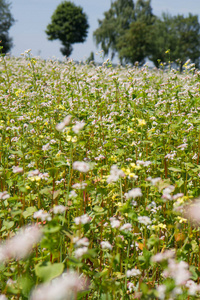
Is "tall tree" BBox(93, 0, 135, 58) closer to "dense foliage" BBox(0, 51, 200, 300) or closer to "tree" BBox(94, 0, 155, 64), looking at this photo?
"tree" BBox(94, 0, 155, 64)

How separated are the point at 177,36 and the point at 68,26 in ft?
65.3

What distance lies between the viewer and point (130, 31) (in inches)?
1980

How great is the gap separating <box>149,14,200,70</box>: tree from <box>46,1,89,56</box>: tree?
45.6ft

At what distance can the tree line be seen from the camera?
50844 millimetres

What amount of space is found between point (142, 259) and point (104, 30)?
195 feet

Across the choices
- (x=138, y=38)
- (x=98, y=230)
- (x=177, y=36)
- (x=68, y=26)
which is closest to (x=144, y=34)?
(x=138, y=38)

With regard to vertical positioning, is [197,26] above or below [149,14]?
below

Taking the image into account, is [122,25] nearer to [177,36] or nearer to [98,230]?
[177,36]

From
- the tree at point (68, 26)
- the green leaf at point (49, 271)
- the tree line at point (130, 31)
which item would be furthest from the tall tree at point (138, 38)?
the green leaf at point (49, 271)

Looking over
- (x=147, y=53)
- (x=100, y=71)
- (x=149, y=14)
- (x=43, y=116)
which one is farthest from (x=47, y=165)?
(x=149, y=14)

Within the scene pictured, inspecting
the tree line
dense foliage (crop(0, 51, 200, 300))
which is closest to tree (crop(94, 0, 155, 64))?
the tree line

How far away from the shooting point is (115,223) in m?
1.55

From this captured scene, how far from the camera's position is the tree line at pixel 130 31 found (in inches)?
2002

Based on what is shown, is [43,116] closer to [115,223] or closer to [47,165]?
[47,165]
